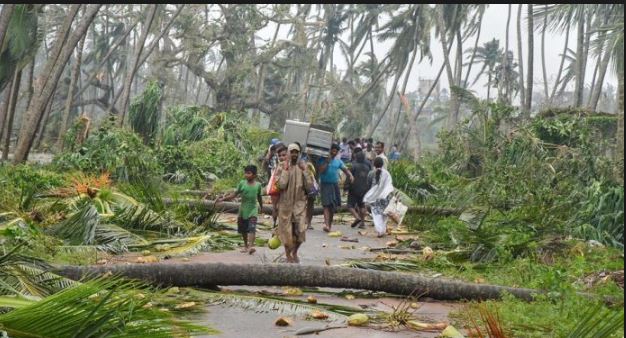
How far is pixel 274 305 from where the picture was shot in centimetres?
742

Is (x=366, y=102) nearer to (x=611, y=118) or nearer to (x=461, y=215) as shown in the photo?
(x=611, y=118)

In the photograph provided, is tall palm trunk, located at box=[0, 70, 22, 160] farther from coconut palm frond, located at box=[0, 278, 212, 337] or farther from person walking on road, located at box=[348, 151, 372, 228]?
coconut palm frond, located at box=[0, 278, 212, 337]

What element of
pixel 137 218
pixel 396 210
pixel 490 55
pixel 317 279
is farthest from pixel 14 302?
pixel 490 55

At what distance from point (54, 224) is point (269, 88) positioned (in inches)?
1942

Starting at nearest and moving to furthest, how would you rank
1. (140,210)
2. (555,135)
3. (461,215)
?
1. (140,210)
2. (461,215)
3. (555,135)

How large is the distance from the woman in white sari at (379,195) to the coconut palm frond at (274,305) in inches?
246

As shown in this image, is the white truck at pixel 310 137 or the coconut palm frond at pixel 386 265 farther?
the white truck at pixel 310 137

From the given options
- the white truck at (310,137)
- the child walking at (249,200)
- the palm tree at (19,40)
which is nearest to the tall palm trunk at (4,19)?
the palm tree at (19,40)

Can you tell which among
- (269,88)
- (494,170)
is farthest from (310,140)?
(269,88)

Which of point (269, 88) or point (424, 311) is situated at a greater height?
point (269, 88)

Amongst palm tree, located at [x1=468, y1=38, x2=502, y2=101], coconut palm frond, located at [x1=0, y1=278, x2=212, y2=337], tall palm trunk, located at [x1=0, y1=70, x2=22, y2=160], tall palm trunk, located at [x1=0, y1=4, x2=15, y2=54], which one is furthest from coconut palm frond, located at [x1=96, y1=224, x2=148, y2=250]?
palm tree, located at [x1=468, y1=38, x2=502, y2=101]

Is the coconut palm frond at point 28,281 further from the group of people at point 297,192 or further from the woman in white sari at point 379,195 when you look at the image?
the woman in white sari at point 379,195

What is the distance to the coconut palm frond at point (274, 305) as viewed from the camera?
7305 mm

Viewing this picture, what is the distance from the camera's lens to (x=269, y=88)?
195 ft
